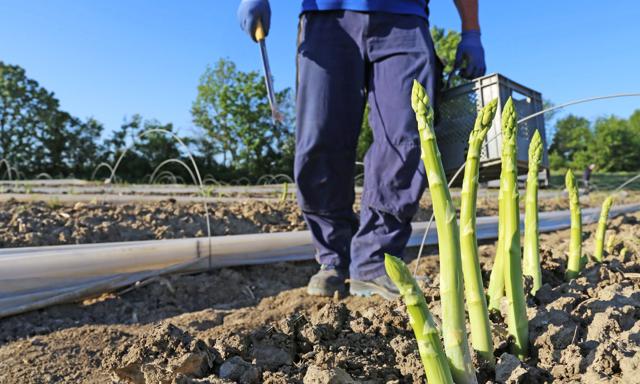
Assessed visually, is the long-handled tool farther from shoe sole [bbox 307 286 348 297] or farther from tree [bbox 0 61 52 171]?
tree [bbox 0 61 52 171]

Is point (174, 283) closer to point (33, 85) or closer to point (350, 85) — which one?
point (350, 85)

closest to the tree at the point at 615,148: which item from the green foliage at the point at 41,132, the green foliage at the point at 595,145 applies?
the green foliage at the point at 595,145

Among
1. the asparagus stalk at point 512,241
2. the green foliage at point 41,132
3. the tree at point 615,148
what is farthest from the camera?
the tree at point 615,148

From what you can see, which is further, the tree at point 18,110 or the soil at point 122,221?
the tree at point 18,110

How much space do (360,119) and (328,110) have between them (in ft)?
0.53

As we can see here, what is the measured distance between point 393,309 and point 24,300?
1461 mm

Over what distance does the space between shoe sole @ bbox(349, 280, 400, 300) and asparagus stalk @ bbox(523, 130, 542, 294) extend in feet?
2.08

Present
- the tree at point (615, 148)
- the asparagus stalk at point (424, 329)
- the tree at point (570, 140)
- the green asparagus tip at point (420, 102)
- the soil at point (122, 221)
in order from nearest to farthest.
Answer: the asparagus stalk at point (424, 329) → the green asparagus tip at point (420, 102) → the soil at point (122, 221) → the tree at point (615, 148) → the tree at point (570, 140)

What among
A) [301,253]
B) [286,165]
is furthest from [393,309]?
[286,165]

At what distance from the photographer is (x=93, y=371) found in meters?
1.36

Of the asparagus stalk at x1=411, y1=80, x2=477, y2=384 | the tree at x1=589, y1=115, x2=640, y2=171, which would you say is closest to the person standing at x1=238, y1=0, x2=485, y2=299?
the asparagus stalk at x1=411, y1=80, x2=477, y2=384

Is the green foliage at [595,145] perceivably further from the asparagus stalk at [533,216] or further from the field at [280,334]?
the asparagus stalk at [533,216]

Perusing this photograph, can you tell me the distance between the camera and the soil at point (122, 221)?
2.77m

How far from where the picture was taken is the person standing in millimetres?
1954
